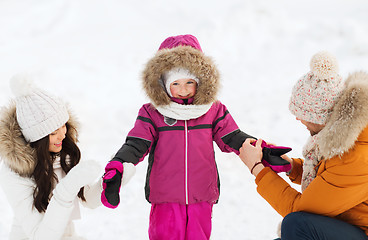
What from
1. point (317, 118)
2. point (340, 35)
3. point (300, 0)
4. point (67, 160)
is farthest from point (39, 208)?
point (300, 0)

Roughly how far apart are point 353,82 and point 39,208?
1.70m

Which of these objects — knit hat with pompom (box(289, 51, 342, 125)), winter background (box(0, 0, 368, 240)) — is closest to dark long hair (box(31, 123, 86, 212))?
winter background (box(0, 0, 368, 240))

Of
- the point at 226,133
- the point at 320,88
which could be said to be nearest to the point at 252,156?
Answer: the point at 226,133

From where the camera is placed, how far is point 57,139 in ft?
6.75

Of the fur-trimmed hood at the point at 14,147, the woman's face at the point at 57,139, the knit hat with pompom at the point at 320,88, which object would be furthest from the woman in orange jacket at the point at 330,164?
the fur-trimmed hood at the point at 14,147

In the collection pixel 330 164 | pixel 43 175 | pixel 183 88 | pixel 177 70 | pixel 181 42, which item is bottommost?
pixel 43 175

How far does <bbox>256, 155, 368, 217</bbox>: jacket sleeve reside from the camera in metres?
1.71

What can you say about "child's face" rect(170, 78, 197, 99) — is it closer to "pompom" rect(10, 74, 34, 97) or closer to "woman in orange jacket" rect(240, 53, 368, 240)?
"woman in orange jacket" rect(240, 53, 368, 240)

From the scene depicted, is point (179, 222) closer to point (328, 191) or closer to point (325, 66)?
point (328, 191)

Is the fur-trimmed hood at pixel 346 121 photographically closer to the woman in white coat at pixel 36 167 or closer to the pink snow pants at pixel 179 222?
the pink snow pants at pixel 179 222

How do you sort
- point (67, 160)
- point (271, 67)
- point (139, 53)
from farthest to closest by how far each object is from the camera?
point (139, 53)
point (271, 67)
point (67, 160)

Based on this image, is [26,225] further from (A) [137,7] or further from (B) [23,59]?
(A) [137,7]

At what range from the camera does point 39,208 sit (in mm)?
1965

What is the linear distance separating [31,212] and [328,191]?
149cm
